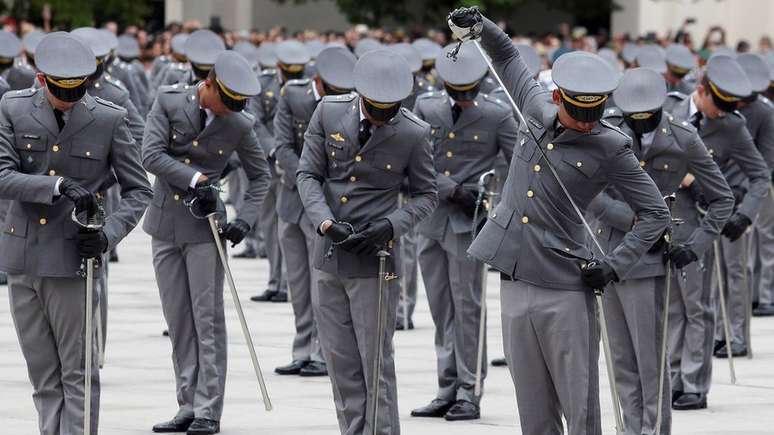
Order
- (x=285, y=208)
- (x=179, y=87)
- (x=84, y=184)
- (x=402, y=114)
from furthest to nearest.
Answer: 1. (x=285, y=208)
2. (x=179, y=87)
3. (x=402, y=114)
4. (x=84, y=184)

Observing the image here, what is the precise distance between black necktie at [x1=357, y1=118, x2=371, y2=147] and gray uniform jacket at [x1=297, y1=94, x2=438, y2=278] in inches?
1.0

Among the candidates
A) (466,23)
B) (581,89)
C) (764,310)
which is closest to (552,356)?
(581,89)

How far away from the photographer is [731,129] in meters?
11.6

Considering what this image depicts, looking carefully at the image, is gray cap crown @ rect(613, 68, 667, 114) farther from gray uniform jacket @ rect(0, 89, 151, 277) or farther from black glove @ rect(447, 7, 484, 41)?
gray uniform jacket @ rect(0, 89, 151, 277)

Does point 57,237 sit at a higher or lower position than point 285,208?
higher

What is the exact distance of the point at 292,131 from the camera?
1261cm

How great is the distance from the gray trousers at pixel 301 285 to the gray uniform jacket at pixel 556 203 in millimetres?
4432

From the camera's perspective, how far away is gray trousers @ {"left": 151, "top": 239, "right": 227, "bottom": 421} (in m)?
10.4

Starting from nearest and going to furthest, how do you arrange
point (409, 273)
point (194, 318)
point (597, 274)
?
point (597, 274), point (194, 318), point (409, 273)

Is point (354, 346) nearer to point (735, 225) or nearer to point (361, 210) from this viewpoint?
point (361, 210)

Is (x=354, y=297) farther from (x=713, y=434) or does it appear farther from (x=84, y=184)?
(x=713, y=434)

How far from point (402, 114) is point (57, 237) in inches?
77.0

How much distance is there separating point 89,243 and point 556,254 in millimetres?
2233

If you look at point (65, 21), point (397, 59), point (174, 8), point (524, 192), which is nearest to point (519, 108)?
point (524, 192)
